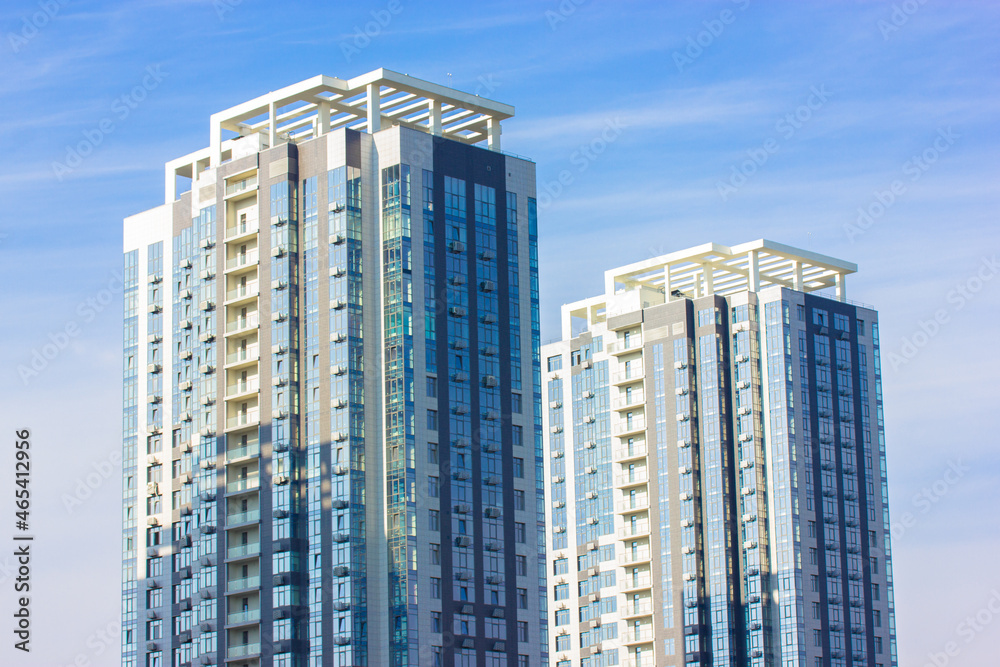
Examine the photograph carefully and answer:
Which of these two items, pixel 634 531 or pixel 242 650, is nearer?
pixel 242 650

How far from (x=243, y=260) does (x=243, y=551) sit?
21.0 m

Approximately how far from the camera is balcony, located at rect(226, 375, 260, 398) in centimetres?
11950

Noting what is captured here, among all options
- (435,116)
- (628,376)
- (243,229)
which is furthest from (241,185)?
(628,376)

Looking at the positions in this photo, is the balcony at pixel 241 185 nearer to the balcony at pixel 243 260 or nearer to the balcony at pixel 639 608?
→ the balcony at pixel 243 260

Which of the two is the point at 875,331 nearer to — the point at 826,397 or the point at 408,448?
the point at 826,397

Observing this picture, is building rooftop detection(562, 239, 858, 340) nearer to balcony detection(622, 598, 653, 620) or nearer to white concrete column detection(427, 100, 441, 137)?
balcony detection(622, 598, 653, 620)

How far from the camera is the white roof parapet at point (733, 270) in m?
159

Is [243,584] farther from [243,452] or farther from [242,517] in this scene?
[243,452]

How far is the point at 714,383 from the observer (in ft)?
510

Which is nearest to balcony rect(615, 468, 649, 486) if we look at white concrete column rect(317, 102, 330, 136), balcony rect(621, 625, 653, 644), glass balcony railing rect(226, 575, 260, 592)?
balcony rect(621, 625, 653, 644)

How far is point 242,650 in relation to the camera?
11394cm

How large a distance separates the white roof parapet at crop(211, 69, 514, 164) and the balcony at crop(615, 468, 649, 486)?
133 feet

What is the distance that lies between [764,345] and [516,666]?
51.4 meters

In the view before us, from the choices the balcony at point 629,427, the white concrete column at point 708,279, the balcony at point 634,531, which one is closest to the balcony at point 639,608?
the balcony at point 634,531
